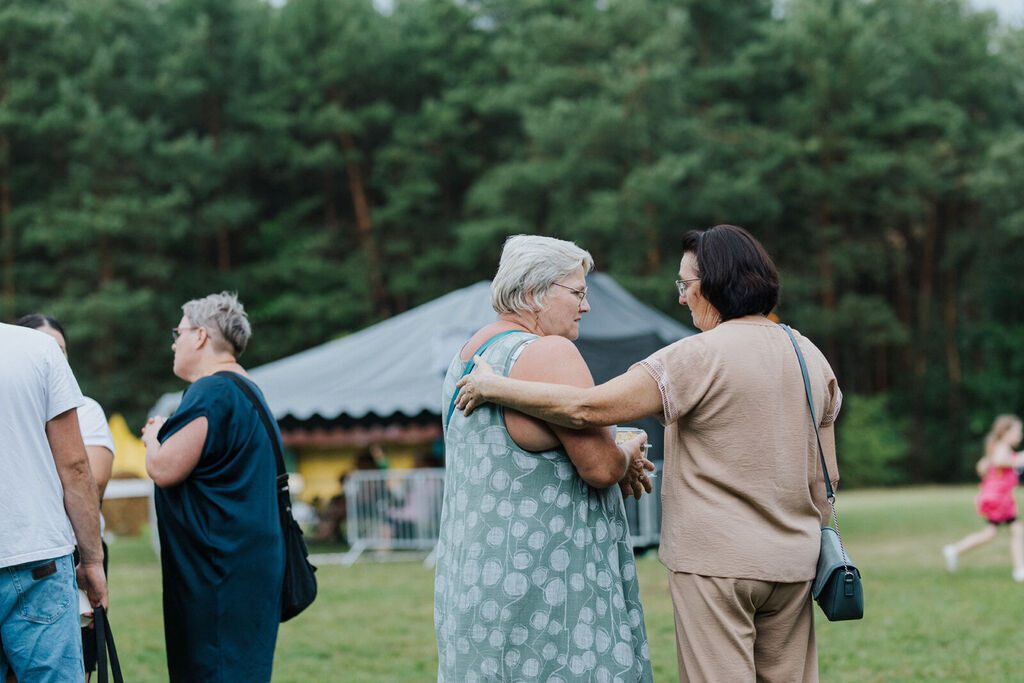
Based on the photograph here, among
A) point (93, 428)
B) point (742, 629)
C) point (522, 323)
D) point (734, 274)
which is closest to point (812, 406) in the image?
point (734, 274)

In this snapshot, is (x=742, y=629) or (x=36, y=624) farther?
(x=36, y=624)

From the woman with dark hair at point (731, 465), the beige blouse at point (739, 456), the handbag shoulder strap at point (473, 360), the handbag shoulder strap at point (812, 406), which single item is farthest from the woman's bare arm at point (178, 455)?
the handbag shoulder strap at point (812, 406)

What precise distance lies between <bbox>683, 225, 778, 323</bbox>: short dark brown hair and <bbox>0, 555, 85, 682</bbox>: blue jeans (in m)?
1.82

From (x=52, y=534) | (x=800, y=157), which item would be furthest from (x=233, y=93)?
(x=52, y=534)

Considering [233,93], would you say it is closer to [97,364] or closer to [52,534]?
[97,364]

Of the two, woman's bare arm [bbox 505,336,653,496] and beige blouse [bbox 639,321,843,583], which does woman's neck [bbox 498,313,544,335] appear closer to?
woman's bare arm [bbox 505,336,653,496]

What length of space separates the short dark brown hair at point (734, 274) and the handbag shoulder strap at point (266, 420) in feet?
5.68

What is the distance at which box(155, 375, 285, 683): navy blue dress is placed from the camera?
3.77 metres

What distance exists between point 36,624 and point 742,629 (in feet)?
5.80

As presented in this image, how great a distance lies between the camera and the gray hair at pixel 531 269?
2928 millimetres

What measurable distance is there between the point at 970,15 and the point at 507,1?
1349 cm

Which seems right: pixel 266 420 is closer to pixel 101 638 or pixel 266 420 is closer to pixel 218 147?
pixel 101 638

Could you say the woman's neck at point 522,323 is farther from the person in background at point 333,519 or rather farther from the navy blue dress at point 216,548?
the person in background at point 333,519

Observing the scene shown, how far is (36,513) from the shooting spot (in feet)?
9.75
